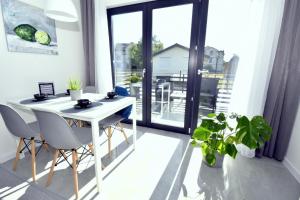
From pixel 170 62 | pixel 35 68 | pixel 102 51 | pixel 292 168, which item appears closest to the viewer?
pixel 292 168

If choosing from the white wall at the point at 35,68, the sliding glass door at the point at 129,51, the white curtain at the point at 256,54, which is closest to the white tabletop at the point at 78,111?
the white wall at the point at 35,68

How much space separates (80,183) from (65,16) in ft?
6.07

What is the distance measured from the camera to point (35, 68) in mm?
2160

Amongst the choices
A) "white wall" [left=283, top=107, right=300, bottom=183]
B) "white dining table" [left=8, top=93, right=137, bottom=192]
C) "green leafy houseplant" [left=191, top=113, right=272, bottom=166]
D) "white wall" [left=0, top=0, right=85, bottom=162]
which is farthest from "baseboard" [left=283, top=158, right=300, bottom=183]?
"white wall" [left=0, top=0, right=85, bottom=162]

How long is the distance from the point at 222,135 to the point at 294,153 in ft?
3.05

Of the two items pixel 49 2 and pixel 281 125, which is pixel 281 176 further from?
pixel 49 2

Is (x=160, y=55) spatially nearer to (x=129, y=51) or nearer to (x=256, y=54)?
(x=129, y=51)

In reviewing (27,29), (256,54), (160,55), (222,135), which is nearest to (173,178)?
(222,135)

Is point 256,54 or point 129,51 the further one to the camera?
point 129,51

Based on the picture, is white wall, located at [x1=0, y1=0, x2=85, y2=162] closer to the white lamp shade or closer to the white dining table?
the white dining table

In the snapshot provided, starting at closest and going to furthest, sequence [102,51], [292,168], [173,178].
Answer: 1. [173,178]
2. [292,168]
3. [102,51]

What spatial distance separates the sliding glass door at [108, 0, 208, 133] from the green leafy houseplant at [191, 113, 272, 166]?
0.88 meters

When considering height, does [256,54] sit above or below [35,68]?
above

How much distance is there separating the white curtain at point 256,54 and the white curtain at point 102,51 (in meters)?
2.10
